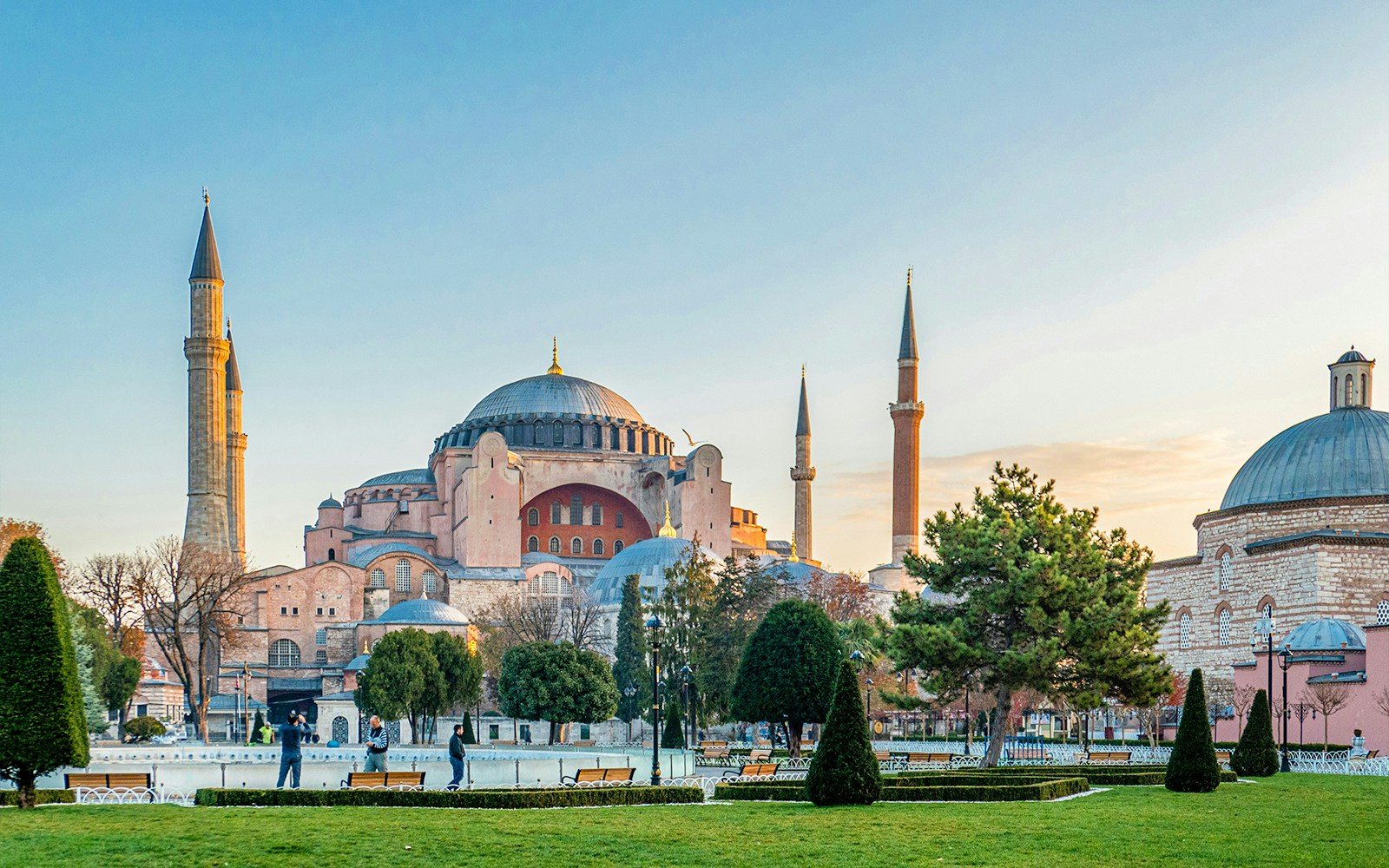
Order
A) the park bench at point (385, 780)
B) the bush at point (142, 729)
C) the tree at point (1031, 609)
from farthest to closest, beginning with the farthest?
1. the bush at point (142, 729)
2. the tree at point (1031, 609)
3. the park bench at point (385, 780)

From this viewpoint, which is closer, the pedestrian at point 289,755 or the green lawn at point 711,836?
the green lawn at point 711,836

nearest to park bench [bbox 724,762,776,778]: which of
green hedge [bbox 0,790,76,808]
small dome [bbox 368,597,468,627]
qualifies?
green hedge [bbox 0,790,76,808]

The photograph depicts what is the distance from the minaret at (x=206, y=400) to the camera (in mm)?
46219

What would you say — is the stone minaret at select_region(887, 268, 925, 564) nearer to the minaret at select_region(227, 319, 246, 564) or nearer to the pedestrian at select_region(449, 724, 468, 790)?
the minaret at select_region(227, 319, 246, 564)

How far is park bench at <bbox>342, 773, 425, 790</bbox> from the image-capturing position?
1464 centimetres

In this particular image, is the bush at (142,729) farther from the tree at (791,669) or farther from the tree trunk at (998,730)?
the tree trunk at (998,730)

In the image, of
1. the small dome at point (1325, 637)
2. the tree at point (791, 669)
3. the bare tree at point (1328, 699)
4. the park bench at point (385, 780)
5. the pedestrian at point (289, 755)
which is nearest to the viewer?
the park bench at point (385, 780)

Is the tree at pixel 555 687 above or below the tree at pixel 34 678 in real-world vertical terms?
below

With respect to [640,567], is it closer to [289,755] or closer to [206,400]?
[206,400]

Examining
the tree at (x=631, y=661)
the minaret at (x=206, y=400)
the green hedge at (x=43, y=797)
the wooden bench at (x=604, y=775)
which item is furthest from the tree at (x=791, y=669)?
the minaret at (x=206, y=400)

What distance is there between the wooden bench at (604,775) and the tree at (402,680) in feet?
63.1

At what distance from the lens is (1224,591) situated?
3597 centimetres

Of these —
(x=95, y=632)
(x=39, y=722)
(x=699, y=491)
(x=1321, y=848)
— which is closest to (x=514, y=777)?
(x=39, y=722)

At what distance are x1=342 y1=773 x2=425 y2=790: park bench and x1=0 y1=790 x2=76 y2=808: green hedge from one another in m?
2.49
